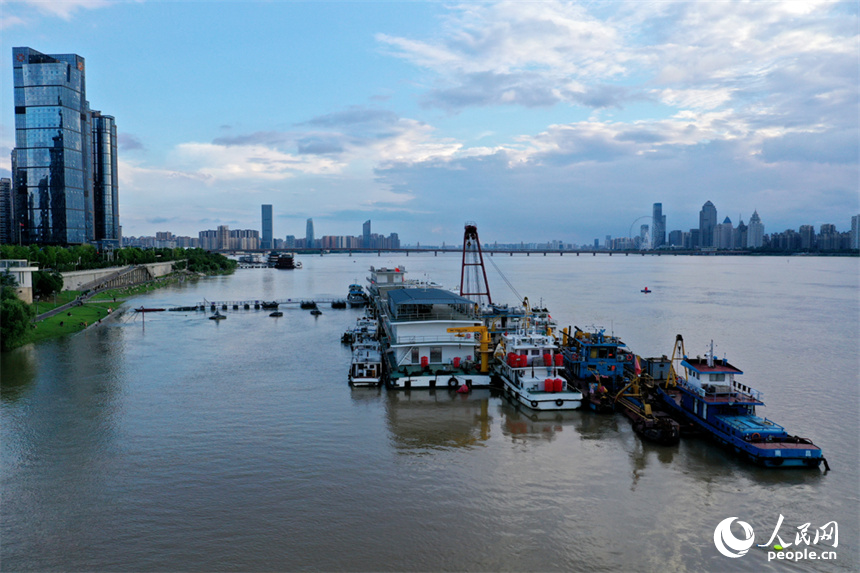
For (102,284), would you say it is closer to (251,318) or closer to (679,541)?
(251,318)

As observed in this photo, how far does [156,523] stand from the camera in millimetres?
13523

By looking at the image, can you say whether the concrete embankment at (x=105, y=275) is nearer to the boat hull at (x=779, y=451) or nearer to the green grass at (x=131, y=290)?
the green grass at (x=131, y=290)

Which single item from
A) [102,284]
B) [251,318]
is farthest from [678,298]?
[102,284]

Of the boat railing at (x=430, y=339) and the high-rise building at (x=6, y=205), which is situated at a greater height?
the high-rise building at (x=6, y=205)

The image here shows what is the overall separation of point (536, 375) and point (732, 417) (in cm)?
779

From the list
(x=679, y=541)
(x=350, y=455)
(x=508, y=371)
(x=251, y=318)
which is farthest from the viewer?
(x=251, y=318)

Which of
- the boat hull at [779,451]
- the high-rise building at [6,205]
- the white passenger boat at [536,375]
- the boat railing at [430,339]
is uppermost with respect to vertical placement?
the high-rise building at [6,205]

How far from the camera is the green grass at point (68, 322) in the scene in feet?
124

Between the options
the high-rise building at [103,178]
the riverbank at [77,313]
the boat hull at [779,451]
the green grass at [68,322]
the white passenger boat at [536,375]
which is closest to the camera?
the boat hull at [779,451]

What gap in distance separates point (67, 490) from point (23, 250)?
220 ft

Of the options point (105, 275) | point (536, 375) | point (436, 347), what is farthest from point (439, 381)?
point (105, 275)

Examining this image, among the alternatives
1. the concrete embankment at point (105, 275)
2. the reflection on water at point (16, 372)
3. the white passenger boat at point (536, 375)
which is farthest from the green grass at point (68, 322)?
the white passenger boat at point (536, 375)

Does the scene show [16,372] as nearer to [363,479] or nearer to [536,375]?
[363,479]

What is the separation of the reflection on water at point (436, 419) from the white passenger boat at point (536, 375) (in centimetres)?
150
